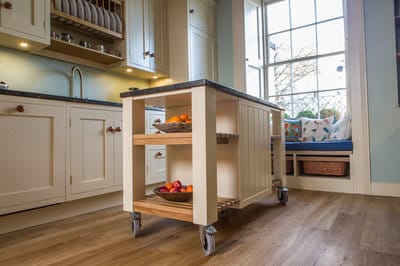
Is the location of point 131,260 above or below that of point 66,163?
below

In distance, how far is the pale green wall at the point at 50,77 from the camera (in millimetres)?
2150

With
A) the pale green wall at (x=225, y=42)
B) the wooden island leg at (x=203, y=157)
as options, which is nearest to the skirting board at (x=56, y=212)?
the wooden island leg at (x=203, y=157)

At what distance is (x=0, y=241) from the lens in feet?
4.90

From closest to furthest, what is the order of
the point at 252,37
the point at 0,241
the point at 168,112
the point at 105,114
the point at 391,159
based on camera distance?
the point at 0,241, the point at 168,112, the point at 105,114, the point at 391,159, the point at 252,37

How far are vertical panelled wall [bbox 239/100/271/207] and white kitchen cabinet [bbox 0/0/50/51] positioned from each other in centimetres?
158

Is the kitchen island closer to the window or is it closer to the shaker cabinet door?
the shaker cabinet door

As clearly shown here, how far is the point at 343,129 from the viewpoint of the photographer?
2.79 meters

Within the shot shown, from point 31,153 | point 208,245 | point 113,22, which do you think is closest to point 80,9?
point 113,22

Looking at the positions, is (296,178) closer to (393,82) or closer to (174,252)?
(393,82)

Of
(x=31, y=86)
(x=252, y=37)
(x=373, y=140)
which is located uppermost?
(x=252, y=37)

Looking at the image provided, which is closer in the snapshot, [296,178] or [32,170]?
[32,170]

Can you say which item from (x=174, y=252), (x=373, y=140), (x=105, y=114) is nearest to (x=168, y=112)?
(x=105, y=114)

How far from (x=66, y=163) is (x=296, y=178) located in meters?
2.27

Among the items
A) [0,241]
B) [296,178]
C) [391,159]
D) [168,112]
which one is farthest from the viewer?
[296,178]
